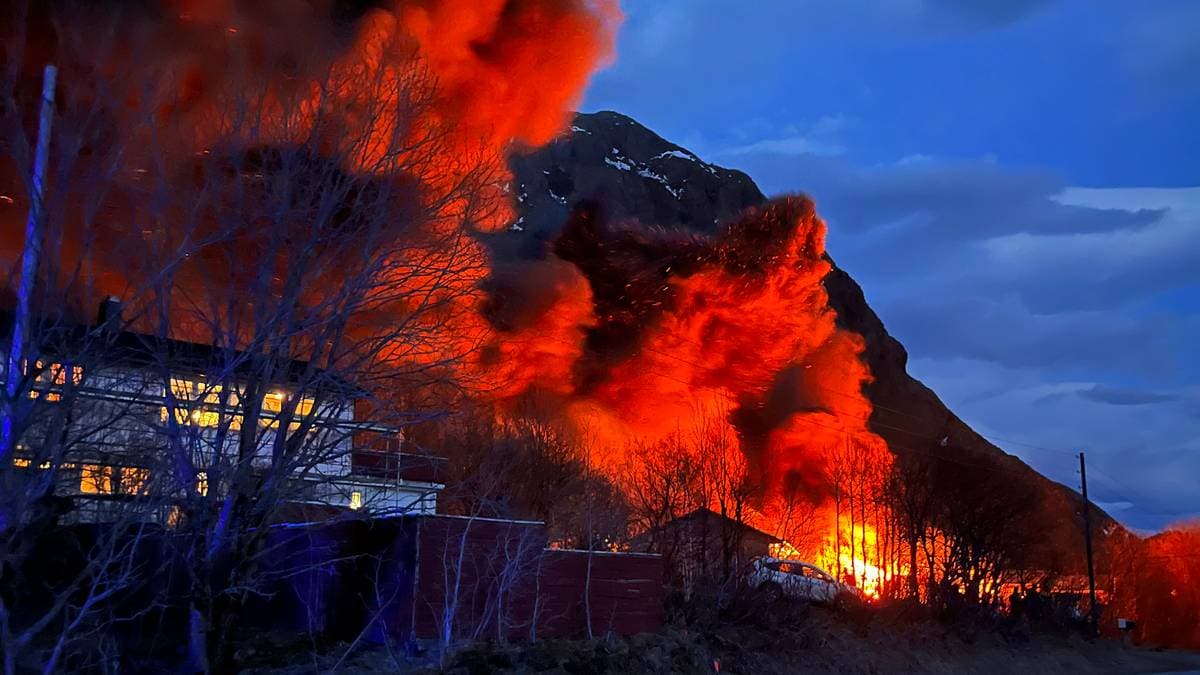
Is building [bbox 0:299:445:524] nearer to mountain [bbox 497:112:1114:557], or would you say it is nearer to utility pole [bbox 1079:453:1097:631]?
utility pole [bbox 1079:453:1097:631]

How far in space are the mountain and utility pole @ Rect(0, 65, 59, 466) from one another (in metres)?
59.7

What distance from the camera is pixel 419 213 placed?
513 inches

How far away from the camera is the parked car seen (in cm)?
2341

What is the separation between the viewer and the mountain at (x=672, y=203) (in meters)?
90.6

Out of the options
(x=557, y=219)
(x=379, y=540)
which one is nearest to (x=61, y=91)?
(x=379, y=540)

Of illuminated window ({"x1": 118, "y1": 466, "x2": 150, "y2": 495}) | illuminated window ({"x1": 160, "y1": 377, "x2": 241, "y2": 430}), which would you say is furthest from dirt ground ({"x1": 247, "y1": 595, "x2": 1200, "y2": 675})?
illuminated window ({"x1": 118, "y1": 466, "x2": 150, "y2": 495})

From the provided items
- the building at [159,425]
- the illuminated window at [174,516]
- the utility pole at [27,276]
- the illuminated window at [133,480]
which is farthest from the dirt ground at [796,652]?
the utility pole at [27,276]

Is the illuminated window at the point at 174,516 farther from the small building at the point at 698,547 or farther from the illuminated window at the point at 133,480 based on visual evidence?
the small building at the point at 698,547

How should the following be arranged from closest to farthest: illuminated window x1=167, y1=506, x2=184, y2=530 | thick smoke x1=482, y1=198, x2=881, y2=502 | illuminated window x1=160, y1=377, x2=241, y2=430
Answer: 1. illuminated window x1=160, y1=377, x2=241, y2=430
2. illuminated window x1=167, y1=506, x2=184, y2=530
3. thick smoke x1=482, y1=198, x2=881, y2=502

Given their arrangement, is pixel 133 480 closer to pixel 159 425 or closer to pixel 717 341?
pixel 159 425

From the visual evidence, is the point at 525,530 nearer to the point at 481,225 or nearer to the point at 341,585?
the point at 341,585

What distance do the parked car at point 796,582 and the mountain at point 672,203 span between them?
4347 centimetres

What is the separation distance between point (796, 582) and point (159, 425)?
18019 millimetres

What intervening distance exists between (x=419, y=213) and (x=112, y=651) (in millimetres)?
5851
